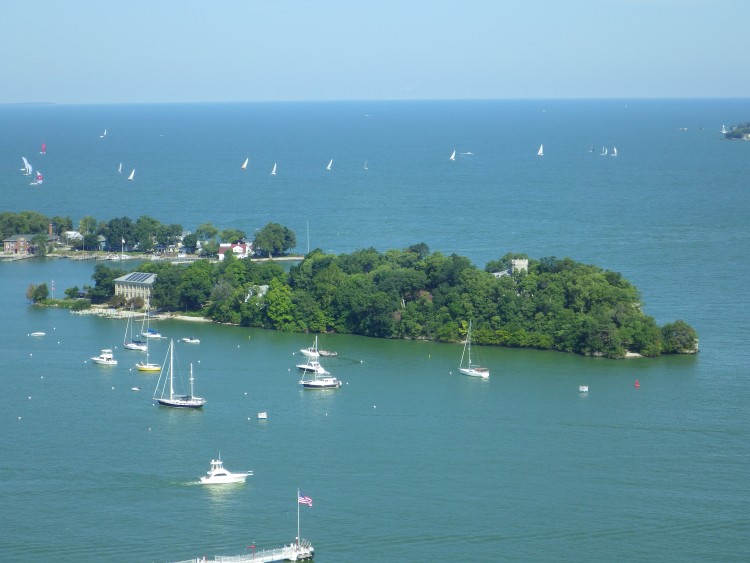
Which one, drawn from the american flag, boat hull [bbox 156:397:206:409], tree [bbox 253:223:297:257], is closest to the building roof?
tree [bbox 253:223:297:257]

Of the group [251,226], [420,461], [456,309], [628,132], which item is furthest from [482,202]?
[628,132]

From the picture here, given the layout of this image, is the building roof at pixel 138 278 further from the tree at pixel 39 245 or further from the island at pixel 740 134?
the island at pixel 740 134

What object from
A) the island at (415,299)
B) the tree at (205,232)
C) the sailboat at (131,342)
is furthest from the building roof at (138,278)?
the tree at (205,232)

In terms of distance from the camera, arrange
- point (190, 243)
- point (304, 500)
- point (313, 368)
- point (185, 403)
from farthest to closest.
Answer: point (190, 243), point (313, 368), point (185, 403), point (304, 500)

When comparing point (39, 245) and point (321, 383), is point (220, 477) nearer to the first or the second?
point (321, 383)

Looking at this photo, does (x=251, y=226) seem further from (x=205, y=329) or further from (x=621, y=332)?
(x=621, y=332)

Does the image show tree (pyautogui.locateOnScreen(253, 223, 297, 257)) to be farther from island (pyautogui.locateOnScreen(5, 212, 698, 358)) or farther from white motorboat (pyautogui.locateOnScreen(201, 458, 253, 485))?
white motorboat (pyautogui.locateOnScreen(201, 458, 253, 485))

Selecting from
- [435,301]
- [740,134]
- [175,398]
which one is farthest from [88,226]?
[740,134]
